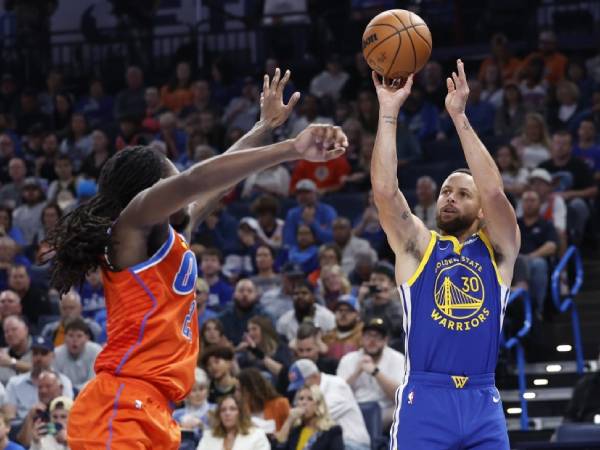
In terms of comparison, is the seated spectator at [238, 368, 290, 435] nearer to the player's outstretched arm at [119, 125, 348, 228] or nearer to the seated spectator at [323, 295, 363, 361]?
the seated spectator at [323, 295, 363, 361]

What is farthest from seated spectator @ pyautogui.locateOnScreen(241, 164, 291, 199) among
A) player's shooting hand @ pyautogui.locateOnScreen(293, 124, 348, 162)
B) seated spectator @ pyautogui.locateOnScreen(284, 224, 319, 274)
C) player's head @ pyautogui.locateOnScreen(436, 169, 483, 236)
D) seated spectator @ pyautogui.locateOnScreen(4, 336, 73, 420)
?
player's shooting hand @ pyautogui.locateOnScreen(293, 124, 348, 162)

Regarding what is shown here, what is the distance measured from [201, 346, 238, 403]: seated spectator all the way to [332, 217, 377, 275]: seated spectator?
103 inches

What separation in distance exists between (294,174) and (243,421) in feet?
18.7

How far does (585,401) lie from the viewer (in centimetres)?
1028

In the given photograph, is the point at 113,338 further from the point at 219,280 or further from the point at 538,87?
the point at 538,87

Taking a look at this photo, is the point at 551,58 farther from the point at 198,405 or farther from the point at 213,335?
the point at 198,405

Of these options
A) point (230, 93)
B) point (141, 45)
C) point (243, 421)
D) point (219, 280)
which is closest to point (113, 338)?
point (243, 421)

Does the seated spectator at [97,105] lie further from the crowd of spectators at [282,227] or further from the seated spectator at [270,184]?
the seated spectator at [270,184]

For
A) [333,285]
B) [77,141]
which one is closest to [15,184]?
[77,141]

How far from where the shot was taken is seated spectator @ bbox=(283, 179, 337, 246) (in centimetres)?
1350

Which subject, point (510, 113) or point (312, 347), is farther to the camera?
point (510, 113)

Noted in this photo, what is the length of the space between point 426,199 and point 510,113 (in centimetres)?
247

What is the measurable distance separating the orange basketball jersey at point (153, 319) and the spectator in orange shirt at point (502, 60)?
37.0 feet

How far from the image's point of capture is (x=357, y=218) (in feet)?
46.6
